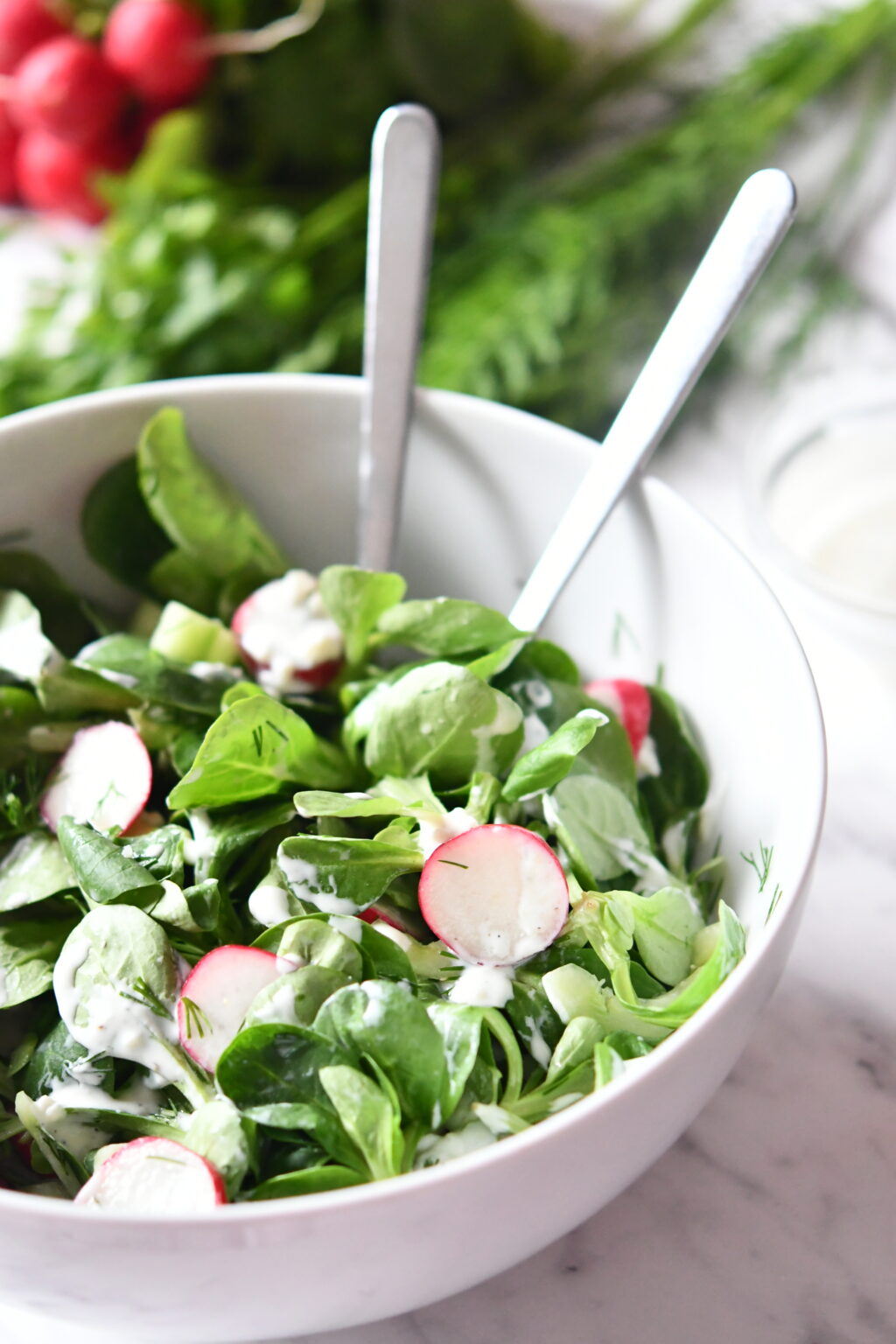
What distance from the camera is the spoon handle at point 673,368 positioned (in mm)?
768

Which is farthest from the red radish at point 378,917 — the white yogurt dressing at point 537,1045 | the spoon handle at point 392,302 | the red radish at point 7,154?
the red radish at point 7,154

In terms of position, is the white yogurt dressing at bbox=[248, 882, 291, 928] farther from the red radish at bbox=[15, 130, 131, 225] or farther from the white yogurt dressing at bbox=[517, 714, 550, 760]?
the red radish at bbox=[15, 130, 131, 225]

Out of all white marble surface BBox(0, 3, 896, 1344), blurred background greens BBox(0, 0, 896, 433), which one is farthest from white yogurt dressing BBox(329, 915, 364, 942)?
blurred background greens BBox(0, 0, 896, 433)

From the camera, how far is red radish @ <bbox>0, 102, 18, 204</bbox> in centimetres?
173

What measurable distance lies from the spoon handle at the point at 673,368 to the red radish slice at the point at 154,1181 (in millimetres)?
435

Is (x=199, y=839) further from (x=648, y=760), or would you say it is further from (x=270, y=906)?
(x=648, y=760)

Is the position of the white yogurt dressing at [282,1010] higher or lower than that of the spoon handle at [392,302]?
lower

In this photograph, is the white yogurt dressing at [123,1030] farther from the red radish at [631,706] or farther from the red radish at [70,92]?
the red radish at [70,92]

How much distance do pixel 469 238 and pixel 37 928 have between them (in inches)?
42.6

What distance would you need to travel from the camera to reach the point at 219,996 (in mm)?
695

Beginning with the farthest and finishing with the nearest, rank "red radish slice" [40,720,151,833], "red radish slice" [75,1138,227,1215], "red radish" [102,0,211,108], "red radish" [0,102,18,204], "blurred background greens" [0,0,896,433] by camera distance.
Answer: "red radish" [0,102,18,204]
"red radish" [102,0,211,108]
"blurred background greens" [0,0,896,433]
"red radish slice" [40,720,151,833]
"red radish slice" [75,1138,227,1215]

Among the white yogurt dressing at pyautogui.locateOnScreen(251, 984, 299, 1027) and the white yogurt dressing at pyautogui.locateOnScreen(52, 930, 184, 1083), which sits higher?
the white yogurt dressing at pyautogui.locateOnScreen(251, 984, 299, 1027)

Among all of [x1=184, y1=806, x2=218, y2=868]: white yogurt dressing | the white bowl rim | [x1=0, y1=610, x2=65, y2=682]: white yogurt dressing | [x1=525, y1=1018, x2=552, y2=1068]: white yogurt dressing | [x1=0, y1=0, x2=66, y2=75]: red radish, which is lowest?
[x1=525, y1=1018, x2=552, y2=1068]: white yogurt dressing

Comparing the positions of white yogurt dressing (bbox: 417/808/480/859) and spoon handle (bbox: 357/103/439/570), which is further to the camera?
spoon handle (bbox: 357/103/439/570)
